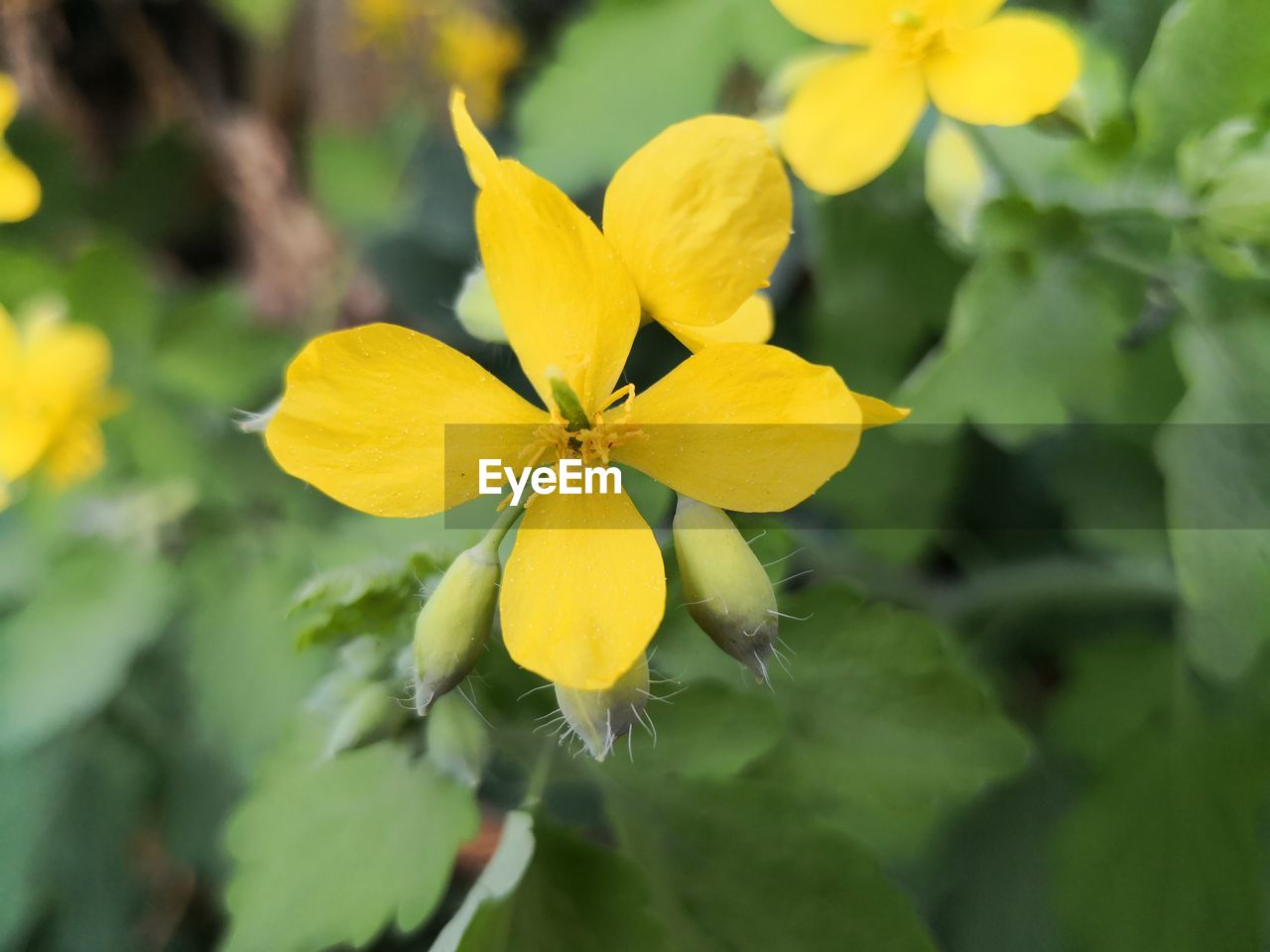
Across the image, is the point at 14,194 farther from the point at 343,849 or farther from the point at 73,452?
the point at 343,849

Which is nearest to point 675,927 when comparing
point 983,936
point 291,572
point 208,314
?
point 983,936

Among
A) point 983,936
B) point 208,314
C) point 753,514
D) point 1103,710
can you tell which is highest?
point 753,514

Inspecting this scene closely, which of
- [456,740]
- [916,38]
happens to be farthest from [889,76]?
[456,740]

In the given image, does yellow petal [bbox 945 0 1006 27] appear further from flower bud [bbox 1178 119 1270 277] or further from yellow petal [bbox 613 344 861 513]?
yellow petal [bbox 613 344 861 513]

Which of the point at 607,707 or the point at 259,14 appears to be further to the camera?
the point at 259,14

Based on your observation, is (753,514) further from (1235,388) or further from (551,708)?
(1235,388)

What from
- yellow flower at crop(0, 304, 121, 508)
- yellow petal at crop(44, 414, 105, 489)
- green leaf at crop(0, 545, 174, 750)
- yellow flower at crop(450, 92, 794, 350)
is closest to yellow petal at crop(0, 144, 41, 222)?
yellow flower at crop(0, 304, 121, 508)
